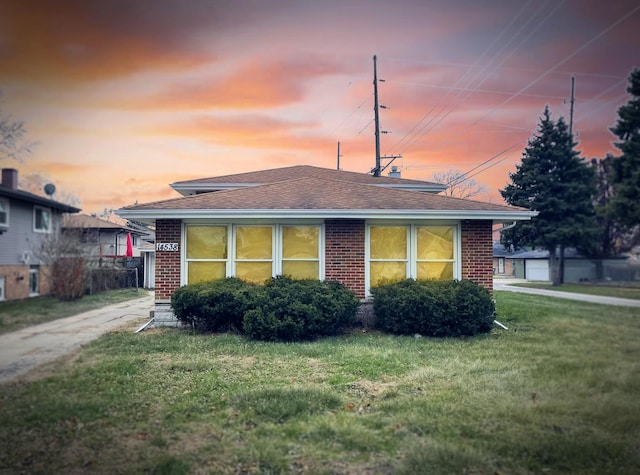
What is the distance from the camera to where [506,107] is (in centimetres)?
288

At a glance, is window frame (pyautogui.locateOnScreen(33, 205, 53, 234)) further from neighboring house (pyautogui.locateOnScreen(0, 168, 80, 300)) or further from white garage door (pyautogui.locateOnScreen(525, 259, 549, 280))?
white garage door (pyautogui.locateOnScreen(525, 259, 549, 280))

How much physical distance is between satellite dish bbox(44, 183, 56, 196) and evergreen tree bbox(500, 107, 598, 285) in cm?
276

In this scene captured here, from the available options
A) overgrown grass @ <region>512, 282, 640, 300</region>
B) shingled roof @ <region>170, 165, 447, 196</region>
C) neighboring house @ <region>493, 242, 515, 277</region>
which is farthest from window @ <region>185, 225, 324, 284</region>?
overgrown grass @ <region>512, 282, 640, 300</region>

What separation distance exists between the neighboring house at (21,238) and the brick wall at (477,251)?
8661 mm

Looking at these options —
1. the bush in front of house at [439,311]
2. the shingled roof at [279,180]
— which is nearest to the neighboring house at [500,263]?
the bush in front of house at [439,311]

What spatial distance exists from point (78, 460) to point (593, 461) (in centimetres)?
326

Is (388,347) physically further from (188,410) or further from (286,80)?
(286,80)

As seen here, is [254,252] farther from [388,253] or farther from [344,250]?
[388,253]

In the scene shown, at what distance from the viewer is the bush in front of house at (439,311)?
8.12 meters

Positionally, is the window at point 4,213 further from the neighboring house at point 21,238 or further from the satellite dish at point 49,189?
the satellite dish at point 49,189

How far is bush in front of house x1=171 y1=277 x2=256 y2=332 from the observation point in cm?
823

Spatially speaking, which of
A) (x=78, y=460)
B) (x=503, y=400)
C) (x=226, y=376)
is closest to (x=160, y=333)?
(x=226, y=376)

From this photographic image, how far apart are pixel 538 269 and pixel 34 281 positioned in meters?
4.31

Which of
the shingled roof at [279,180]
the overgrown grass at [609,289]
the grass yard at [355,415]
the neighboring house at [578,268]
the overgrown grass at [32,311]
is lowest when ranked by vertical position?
the grass yard at [355,415]
